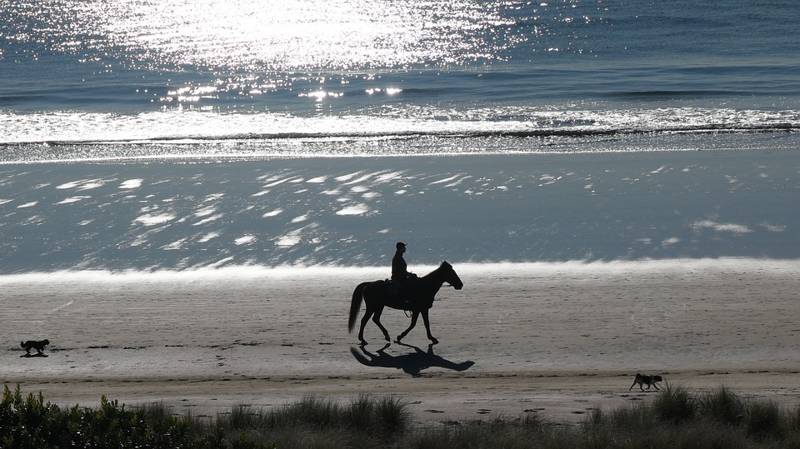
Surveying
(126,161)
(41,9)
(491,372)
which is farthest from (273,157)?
(41,9)

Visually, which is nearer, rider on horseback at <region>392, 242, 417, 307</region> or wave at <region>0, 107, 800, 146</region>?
rider on horseback at <region>392, 242, 417, 307</region>

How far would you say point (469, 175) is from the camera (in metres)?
26.3

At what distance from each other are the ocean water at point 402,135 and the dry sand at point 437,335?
137 cm

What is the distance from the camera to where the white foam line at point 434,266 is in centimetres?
1755

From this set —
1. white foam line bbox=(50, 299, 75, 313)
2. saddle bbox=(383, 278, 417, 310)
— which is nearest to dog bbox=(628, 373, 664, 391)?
saddle bbox=(383, 278, 417, 310)

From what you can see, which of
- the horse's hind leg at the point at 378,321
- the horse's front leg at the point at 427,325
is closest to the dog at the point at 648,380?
the horse's front leg at the point at 427,325

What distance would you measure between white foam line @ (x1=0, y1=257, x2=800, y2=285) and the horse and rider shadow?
3.38 m

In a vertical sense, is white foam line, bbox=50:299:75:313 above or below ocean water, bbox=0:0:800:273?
below

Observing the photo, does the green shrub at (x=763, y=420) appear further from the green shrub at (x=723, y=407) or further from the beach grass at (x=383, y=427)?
the green shrub at (x=723, y=407)

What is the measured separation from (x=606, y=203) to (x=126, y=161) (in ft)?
48.8

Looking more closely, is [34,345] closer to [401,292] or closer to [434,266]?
[401,292]

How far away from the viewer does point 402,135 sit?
122ft

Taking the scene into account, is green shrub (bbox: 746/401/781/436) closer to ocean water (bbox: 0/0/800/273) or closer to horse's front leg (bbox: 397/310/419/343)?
horse's front leg (bbox: 397/310/419/343)

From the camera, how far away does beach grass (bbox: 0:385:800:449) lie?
895 centimetres
